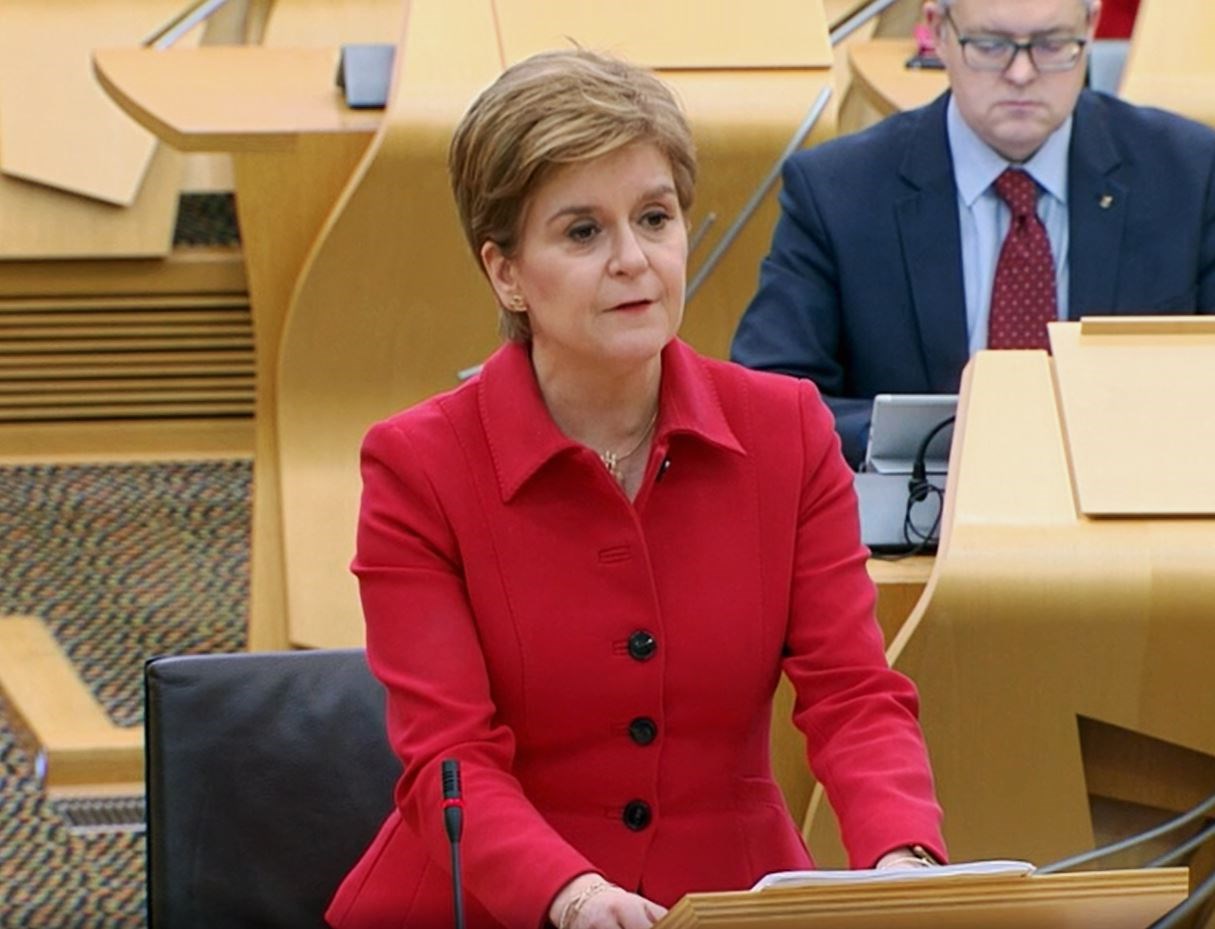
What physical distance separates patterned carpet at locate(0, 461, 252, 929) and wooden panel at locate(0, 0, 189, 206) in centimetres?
59

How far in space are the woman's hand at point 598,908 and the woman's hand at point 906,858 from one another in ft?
0.54

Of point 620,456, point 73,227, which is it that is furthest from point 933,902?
point 73,227

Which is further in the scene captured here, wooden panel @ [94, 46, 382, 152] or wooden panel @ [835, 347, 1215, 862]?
wooden panel @ [94, 46, 382, 152]

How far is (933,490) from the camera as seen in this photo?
8.45ft

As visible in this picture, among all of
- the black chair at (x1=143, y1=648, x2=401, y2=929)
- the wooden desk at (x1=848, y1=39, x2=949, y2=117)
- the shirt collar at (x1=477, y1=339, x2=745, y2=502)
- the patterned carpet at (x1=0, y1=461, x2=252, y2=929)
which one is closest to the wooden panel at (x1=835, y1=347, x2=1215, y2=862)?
the shirt collar at (x1=477, y1=339, x2=745, y2=502)

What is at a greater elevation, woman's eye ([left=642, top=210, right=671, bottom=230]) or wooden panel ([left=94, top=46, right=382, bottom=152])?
woman's eye ([left=642, top=210, right=671, bottom=230])

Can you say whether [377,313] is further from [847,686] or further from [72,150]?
[847,686]

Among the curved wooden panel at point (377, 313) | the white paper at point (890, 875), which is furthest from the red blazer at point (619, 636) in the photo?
the curved wooden panel at point (377, 313)

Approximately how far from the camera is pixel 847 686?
1.87 meters

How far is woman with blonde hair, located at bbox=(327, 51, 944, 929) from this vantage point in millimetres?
1811

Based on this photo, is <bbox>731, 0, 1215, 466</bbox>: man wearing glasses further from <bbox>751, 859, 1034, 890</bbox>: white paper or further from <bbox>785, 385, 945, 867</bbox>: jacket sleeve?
<bbox>751, 859, 1034, 890</bbox>: white paper

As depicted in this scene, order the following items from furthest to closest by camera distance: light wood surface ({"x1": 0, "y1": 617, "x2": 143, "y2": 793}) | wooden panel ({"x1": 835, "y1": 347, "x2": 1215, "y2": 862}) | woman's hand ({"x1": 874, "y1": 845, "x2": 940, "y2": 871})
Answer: light wood surface ({"x1": 0, "y1": 617, "x2": 143, "y2": 793}), wooden panel ({"x1": 835, "y1": 347, "x2": 1215, "y2": 862}), woman's hand ({"x1": 874, "y1": 845, "x2": 940, "y2": 871})

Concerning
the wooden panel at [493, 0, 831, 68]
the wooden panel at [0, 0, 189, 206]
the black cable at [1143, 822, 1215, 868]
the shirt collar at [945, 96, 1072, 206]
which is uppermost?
the wooden panel at [493, 0, 831, 68]

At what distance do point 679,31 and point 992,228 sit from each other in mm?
881
